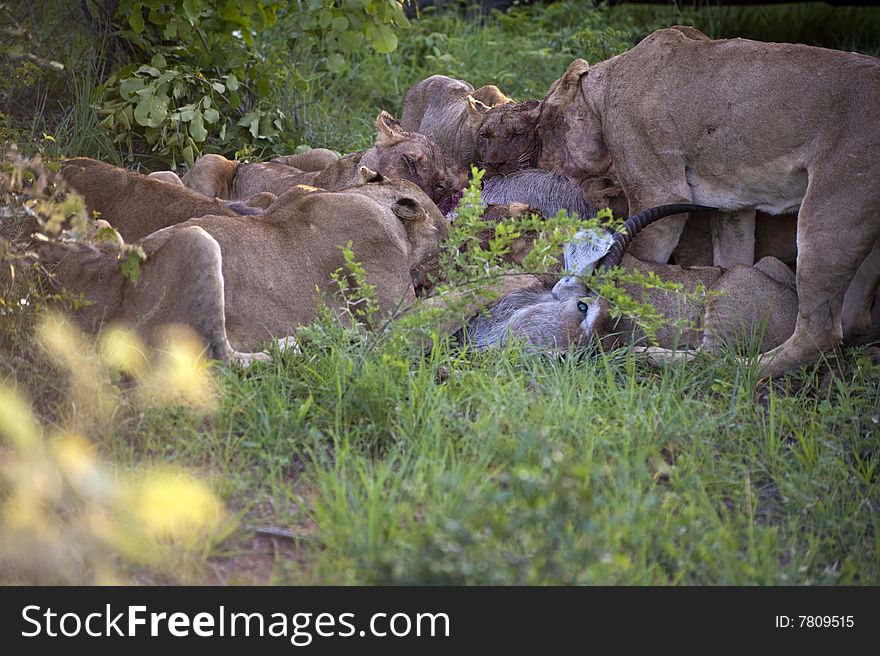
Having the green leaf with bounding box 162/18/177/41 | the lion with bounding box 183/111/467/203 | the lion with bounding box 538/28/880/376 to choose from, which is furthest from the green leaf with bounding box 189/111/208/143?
the lion with bounding box 538/28/880/376

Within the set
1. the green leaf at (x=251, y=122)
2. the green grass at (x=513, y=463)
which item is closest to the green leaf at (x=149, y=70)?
the green leaf at (x=251, y=122)

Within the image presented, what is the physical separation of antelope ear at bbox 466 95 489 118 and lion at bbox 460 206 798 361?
1.71m

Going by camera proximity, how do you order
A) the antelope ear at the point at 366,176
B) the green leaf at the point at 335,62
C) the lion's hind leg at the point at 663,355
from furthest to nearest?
the green leaf at the point at 335,62
the antelope ear at the point at 366,176
the lion's hind leg at the point at 663,355

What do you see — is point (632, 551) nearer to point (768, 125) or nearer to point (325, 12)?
point (768, 125)

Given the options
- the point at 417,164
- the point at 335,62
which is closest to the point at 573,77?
the point at 417,164

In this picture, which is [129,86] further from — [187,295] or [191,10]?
[187,295]

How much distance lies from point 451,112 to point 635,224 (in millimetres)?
2126

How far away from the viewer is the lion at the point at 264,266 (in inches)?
176

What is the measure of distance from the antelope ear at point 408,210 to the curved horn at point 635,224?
3.21ft

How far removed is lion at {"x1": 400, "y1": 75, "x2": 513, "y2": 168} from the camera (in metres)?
6.68

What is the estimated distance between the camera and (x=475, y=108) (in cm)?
663

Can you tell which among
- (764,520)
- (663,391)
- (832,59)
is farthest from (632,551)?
(832,59)

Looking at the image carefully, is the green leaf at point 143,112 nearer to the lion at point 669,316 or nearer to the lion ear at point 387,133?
the lion ear at point 387,133

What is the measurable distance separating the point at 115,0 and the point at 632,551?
5.41 meters
